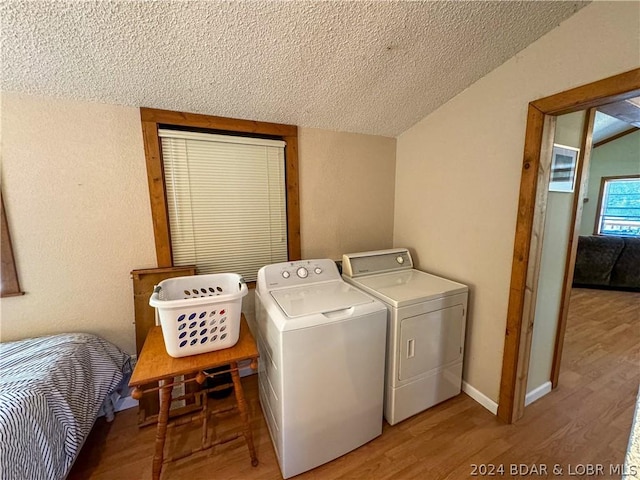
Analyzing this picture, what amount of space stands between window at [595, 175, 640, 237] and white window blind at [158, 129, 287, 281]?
22.1 ft

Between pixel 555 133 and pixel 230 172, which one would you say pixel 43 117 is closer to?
pixel 230 172

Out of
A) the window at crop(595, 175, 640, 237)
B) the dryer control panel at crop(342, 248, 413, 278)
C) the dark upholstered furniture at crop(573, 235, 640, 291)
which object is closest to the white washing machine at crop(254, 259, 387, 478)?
the dryer control panel at crop(342, 248, 413, 278)

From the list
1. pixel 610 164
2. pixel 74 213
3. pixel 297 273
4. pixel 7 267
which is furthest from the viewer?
pixel 610 164

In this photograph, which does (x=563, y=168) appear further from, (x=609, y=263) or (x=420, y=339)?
(x=609, y=263)

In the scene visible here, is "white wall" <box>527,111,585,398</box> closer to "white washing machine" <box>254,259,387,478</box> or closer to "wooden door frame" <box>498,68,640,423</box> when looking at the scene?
"wooden door frame" <box>498,68,640,423</box>

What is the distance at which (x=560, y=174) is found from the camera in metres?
1.57

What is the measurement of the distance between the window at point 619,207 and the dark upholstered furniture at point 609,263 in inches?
58.9

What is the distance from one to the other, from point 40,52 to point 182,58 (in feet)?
1.96

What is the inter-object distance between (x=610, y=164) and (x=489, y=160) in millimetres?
5769

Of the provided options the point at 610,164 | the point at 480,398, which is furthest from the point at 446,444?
the point at 610,164

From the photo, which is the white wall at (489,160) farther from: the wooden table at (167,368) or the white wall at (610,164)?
the white wall at (610,164)

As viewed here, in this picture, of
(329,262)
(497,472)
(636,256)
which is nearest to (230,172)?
(329,262)

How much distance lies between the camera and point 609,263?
392 cm

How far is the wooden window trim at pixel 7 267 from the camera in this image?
4.52 feet
